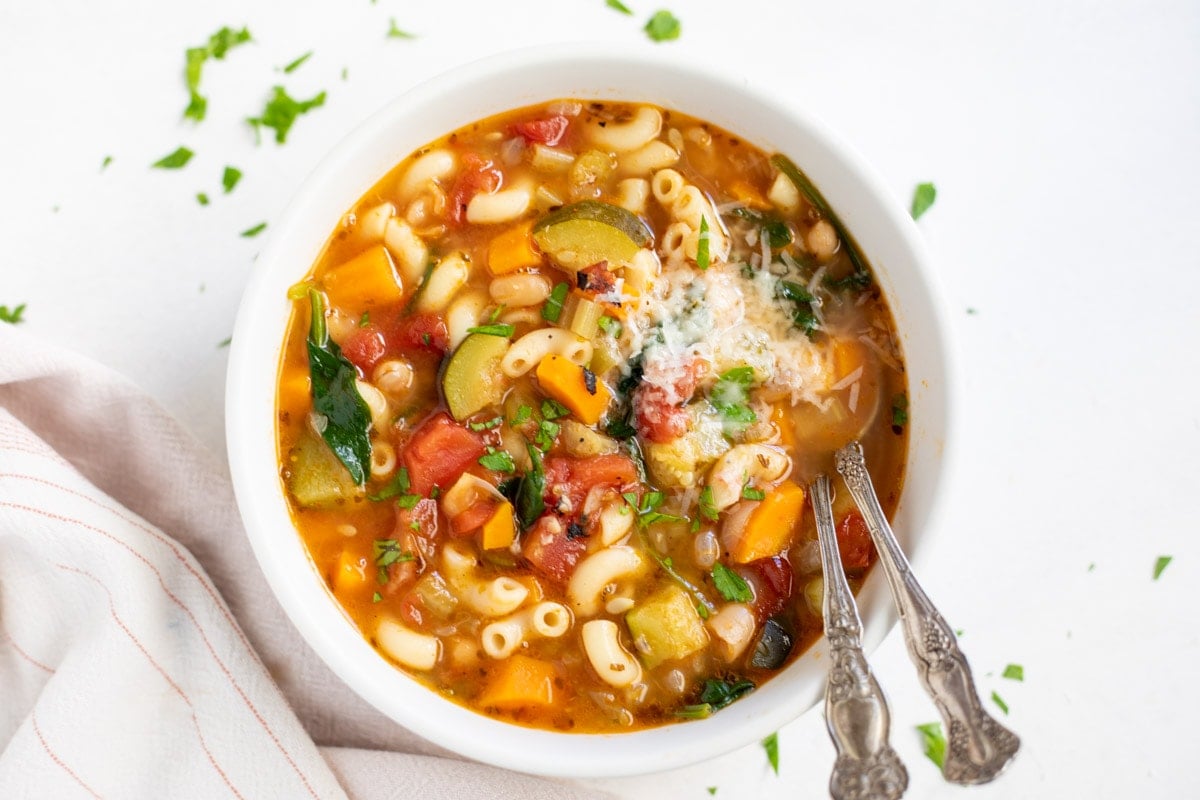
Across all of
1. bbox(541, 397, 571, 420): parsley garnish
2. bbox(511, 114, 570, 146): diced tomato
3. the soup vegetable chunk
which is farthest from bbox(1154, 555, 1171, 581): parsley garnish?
bbox(511, 114, 570, 146): diced tomato

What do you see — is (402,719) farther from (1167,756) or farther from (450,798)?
(1167,756)

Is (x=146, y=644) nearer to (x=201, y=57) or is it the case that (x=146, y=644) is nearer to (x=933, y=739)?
(x=201, y=57)

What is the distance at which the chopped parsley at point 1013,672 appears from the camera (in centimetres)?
352

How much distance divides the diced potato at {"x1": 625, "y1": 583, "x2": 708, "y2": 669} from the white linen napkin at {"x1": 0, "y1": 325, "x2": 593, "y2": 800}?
24.3 inches

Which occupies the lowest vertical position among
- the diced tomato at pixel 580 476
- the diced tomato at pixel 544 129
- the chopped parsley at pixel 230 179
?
the diced tomato at pixel 580 476

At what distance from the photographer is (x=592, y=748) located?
2926mm

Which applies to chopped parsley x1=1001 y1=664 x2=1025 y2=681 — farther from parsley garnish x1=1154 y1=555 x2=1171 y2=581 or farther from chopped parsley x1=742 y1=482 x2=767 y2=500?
chopped parsley x1=742 y1=482 x2=767 y2=500

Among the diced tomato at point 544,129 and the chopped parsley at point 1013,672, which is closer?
the diced tomato at point 544,129

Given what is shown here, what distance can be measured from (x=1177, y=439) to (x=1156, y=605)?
0.58 meters

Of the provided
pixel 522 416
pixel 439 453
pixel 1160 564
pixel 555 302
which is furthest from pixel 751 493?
pixel 1160 564

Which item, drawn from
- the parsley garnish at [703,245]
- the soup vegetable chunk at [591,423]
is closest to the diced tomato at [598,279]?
the soup vegetable chunk at [591,423]

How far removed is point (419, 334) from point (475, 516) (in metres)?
0.56

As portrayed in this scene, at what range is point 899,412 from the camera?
10.0ft

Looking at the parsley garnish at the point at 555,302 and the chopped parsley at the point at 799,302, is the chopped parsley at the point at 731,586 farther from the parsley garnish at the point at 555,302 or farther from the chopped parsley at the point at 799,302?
the parsley garnish at the point at 555,302
